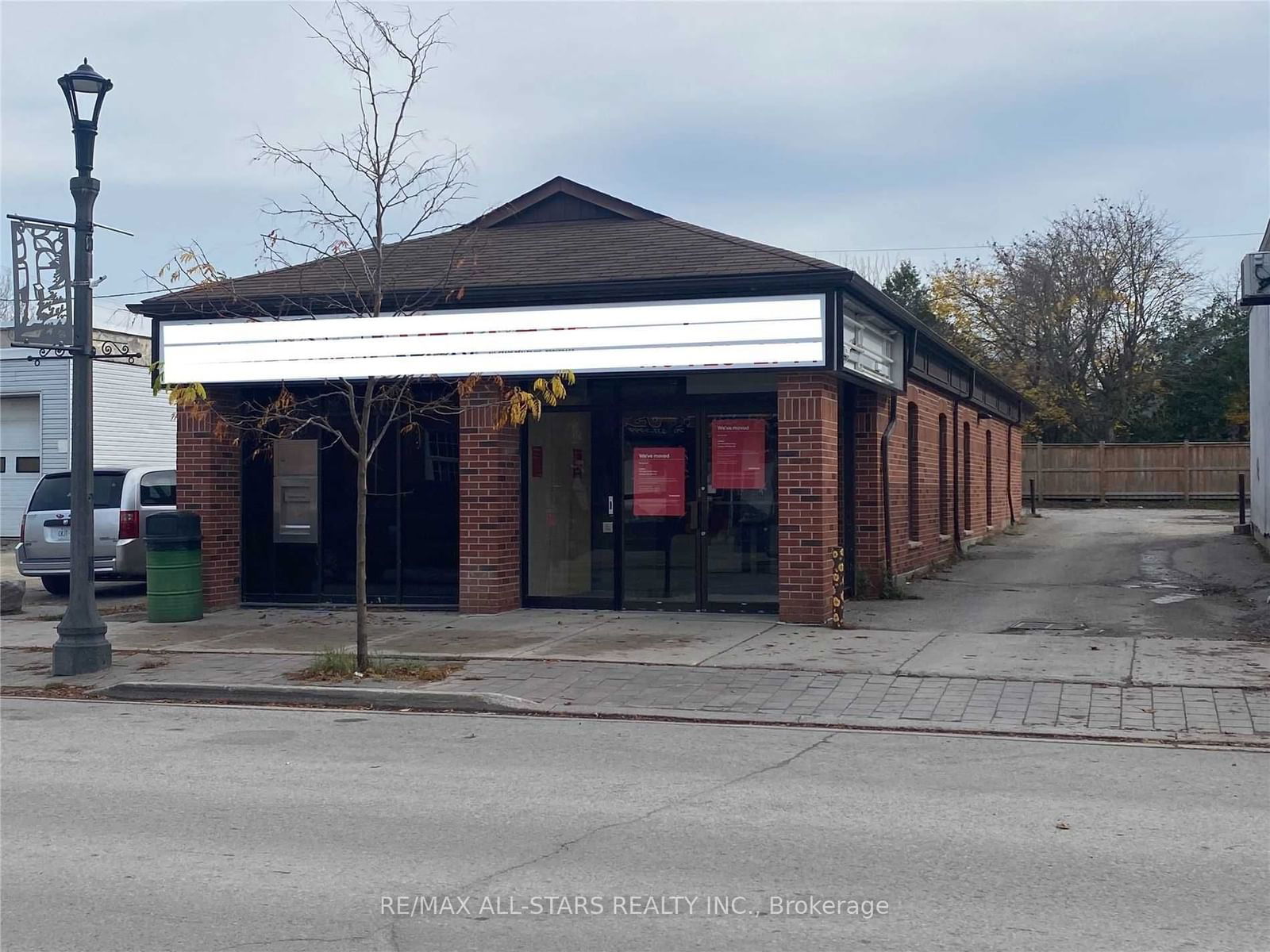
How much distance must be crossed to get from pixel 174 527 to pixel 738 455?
21.4 ft

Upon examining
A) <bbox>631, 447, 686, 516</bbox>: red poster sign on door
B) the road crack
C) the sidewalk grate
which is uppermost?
<bbox>631, 447, 686, 516</bbox>: red poster sign on door

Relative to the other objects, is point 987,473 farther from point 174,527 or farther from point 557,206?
point 174,527

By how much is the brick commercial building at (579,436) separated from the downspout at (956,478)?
6.61 m

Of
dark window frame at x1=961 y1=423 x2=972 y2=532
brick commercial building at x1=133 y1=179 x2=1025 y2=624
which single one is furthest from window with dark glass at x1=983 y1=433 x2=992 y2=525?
brick commercial building at x1=133 y1=179 x2=1025 y2=624

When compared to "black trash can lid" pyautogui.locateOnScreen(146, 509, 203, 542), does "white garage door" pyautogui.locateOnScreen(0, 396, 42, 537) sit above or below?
above

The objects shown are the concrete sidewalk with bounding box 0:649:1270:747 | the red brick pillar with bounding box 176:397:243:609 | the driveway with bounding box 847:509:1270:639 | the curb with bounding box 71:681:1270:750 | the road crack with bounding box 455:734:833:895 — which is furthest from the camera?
the red brick pillar with bounding box 176:397:243:609

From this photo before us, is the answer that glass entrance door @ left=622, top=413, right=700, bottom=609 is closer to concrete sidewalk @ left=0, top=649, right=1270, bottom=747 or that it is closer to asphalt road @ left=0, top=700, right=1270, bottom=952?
concrete sidewalk @ left=0, top=649, right=1270, bottom=747

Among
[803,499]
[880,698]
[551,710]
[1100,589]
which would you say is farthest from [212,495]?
[1100,589]

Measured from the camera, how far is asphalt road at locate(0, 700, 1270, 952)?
492 centimetres

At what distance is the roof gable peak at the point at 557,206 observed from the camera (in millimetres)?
17375

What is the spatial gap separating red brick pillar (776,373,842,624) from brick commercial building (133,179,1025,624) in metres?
0.02

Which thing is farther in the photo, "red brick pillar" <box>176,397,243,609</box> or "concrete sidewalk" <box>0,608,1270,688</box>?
"red brick pillar" <box>176,397,243,609</box>

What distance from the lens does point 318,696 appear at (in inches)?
404

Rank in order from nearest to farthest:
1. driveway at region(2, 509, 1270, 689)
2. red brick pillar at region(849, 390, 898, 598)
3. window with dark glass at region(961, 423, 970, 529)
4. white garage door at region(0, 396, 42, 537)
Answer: driveway at region(2, 509, 1270, 689)
red brick pillar at region(849, 390, 898, 598)
window with dark glass at region(961, 423, 970, 529)
white garage door at region(0, 396, 42, 537)
